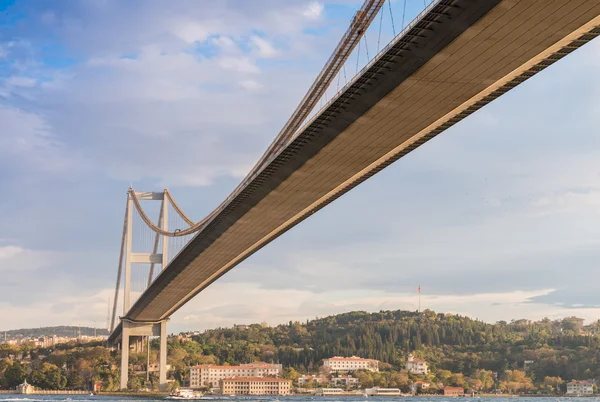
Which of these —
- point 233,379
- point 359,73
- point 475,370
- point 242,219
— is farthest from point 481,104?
point 475,370

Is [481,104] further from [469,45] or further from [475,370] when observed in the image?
[475,370]

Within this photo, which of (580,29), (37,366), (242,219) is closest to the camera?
(580,29)

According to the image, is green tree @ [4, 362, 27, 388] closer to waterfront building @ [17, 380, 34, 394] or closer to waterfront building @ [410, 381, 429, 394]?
waterfront building @ [17, 380, 34, 394]

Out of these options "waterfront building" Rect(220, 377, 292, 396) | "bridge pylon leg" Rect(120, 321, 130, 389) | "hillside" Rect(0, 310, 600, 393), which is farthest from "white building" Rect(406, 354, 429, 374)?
"bridge pylon leg" Rect(120, 321, 130, 389)

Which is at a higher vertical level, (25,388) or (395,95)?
(395,95)

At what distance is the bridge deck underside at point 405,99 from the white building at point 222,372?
5009cm

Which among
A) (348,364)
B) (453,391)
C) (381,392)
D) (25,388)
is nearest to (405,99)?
(25,388)

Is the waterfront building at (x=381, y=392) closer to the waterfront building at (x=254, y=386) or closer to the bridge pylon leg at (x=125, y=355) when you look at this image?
the waterfront building at (x=254, y=386)

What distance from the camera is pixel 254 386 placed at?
8219cm

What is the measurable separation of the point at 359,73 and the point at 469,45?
283 cm

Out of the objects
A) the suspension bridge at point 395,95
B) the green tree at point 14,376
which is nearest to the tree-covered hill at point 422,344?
the green tree at point 14,376

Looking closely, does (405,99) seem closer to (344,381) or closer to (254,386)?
(254,386)

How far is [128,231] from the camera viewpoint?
199 feet

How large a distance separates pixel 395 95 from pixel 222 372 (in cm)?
6923
